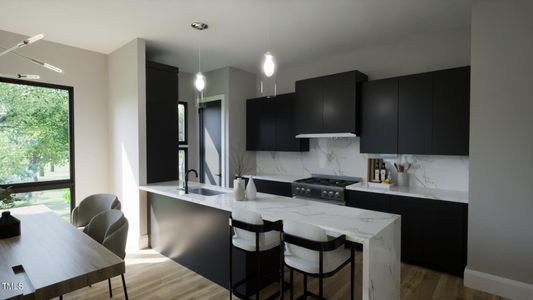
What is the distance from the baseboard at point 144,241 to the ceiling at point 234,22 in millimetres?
2556

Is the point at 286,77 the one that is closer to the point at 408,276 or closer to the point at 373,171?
the point at 373,171

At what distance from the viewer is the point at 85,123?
155 inches

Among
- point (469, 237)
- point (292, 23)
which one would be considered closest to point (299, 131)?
point (292, 23)

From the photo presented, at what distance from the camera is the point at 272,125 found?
15.5 ft

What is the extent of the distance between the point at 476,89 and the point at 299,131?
2.21 m

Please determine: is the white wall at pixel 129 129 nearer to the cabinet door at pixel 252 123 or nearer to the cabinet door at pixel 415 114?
the cabinet door at pixel 252 123

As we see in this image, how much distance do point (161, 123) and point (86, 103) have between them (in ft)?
3.74

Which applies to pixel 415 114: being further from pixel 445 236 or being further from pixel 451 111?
pixel 445 236

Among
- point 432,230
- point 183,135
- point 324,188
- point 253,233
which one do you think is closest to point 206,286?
point 253,233

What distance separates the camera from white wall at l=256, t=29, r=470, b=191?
10.8 ft

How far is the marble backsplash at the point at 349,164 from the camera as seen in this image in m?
3.33

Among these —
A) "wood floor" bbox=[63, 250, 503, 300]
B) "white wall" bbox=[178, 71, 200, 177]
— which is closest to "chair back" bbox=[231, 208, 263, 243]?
"wood floor" bbox=[63, 250, 503, 300]

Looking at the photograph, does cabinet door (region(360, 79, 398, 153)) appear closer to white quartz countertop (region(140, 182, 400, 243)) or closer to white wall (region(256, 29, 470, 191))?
white wall (region(256, 29, 470, 191))

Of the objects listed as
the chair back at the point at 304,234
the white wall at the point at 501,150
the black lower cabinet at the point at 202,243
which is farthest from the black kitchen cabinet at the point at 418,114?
the chair back at the point at 304,234
